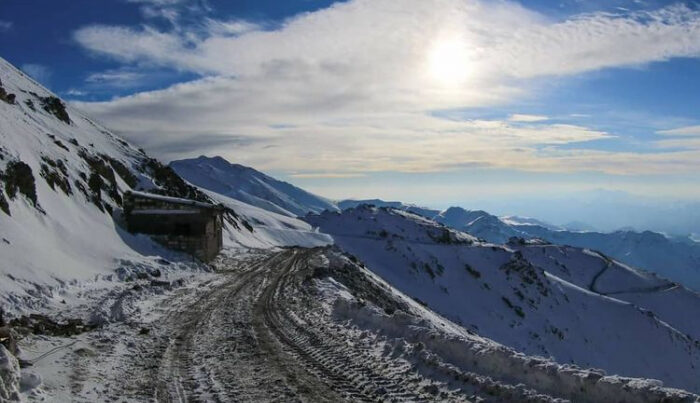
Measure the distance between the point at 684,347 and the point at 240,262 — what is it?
→ 356 ft

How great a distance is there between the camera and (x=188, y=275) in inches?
1356

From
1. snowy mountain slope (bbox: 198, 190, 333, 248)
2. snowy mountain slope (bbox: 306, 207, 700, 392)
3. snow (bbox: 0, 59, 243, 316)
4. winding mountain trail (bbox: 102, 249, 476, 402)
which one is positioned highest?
snow (bbox: 0, 59, 243, 316)

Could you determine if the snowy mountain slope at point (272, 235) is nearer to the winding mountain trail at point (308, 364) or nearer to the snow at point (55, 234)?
the snow at point (55, 234)

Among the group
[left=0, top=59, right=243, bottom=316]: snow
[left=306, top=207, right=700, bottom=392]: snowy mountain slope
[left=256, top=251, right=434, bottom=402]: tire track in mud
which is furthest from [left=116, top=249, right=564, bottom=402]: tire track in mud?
[left=306, top=207, right=700, bottom=392]: snowy mountain slope

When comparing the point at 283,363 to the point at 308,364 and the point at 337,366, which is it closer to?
the point at 308,364

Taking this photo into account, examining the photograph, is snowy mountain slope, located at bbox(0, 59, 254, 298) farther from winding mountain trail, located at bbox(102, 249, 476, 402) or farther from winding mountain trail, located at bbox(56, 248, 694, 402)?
winding mountain trail, located at bbox(102, 249, 476, 402)

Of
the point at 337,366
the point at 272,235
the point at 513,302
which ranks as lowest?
the point at 513,302

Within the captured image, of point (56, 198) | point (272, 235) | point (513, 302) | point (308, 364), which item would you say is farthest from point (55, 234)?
point (513, 302)

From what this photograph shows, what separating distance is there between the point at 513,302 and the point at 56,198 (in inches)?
3298

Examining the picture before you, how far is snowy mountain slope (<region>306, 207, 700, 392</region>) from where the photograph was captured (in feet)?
289

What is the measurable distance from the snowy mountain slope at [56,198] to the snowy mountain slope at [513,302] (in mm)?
45797

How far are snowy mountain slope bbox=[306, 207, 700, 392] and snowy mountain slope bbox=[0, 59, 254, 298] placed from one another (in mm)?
45797

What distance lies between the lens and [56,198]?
3519 centimetres

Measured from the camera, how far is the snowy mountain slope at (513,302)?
8819 cm
